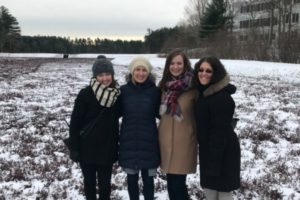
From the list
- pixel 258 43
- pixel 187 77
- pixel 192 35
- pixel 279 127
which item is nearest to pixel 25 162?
pixel 187 77

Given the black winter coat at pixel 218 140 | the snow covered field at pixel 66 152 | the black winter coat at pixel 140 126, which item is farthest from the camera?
the snow covered field at pixel 66 152

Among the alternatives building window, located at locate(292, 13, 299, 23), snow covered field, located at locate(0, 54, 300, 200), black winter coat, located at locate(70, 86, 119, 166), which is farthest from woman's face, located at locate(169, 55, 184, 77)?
building window, located at locate(292, 13, 299, 23)

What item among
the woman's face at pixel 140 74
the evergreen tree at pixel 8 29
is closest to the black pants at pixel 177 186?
the woman's face at pixel 140 74

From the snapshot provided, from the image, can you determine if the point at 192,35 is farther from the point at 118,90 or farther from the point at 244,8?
the point at 118,90

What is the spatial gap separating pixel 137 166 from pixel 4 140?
5390 millimetres

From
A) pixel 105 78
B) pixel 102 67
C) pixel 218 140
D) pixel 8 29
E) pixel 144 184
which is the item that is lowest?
pixel 144 184

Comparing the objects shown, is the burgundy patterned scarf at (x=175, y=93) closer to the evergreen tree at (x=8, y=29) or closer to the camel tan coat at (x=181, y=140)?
the camel tan coat at (x=181, y=140)

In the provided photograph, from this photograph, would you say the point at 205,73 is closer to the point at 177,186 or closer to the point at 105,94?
the point at 105,94

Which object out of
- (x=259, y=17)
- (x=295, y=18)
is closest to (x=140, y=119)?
(x=295, y=18)

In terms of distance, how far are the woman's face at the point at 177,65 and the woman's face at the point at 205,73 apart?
0.36 meters

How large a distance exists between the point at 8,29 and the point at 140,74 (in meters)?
116

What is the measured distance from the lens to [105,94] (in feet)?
17.7

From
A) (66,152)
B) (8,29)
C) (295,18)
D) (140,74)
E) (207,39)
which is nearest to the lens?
(140,74)

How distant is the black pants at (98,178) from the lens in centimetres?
568
